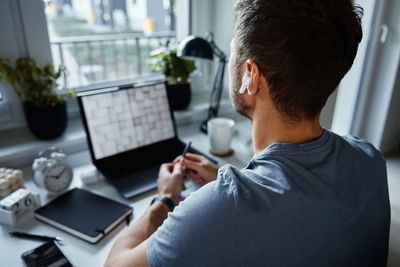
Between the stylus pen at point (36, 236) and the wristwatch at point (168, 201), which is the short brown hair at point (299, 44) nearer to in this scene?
the wristwatch at point (168, 201)

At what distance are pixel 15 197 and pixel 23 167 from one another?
32 centimetres

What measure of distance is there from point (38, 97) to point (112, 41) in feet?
7.95

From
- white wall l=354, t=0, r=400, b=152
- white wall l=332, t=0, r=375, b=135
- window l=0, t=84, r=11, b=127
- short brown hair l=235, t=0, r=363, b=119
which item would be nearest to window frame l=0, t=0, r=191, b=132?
window l=0, t=84, r=11, b=127

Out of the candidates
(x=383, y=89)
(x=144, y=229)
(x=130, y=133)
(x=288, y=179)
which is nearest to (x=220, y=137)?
(x=130, y=133)

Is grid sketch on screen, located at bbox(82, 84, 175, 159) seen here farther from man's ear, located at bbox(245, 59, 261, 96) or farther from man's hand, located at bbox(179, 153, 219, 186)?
man's ear, located at bbox(245, 59, 261, 96)

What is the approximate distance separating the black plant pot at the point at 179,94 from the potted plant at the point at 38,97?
48 centimetres

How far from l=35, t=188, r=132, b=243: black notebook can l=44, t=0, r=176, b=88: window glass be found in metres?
0.59

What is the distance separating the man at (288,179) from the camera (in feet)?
1.57

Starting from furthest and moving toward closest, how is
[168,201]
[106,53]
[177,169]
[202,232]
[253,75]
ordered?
[106,53] < [177,169] < [168,201] < [253,75] < [202,232]

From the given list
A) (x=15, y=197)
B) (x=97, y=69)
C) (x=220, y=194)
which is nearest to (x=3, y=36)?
(x=15, y=197)

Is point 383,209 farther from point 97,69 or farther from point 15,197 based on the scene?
point 97,69

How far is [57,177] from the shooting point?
92 cm

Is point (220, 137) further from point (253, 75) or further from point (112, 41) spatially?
point (112, 41)

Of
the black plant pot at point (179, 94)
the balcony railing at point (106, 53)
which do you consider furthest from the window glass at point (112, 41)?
the black plant pot at point (179, 94)
